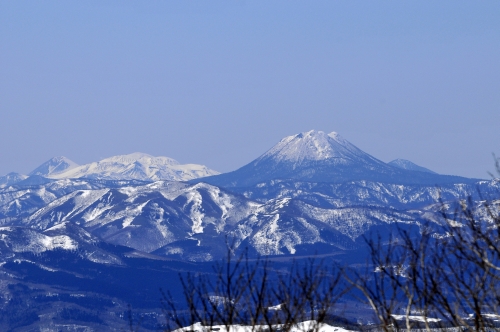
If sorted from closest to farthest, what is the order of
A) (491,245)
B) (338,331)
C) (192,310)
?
1. (491,245)
2. (192,310)
3. (338,331)

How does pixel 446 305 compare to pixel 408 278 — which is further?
pixel 408 278

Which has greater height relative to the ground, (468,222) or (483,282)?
(468,222)

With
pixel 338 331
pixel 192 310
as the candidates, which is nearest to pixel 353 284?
pixel 192 310

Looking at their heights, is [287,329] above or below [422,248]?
below

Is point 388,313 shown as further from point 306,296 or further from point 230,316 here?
point 230,316

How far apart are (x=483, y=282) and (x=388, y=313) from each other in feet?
9.86

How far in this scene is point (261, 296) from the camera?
1123 inches

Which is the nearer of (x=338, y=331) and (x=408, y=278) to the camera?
(x=408, y=278)

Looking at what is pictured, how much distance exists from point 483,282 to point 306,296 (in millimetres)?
5590

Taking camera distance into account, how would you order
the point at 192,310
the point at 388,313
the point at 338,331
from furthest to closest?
the point at 338,331 → the point at 192,310 → the point at 388,313

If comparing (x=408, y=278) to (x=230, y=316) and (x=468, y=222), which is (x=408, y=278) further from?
(x=230, y=316)

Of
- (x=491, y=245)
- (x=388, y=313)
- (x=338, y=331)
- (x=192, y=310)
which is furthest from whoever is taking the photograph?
(x=338, y=331)

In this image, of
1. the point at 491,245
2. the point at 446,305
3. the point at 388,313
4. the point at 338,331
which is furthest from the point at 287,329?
the point at 338,331

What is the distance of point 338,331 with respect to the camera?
233 feet
